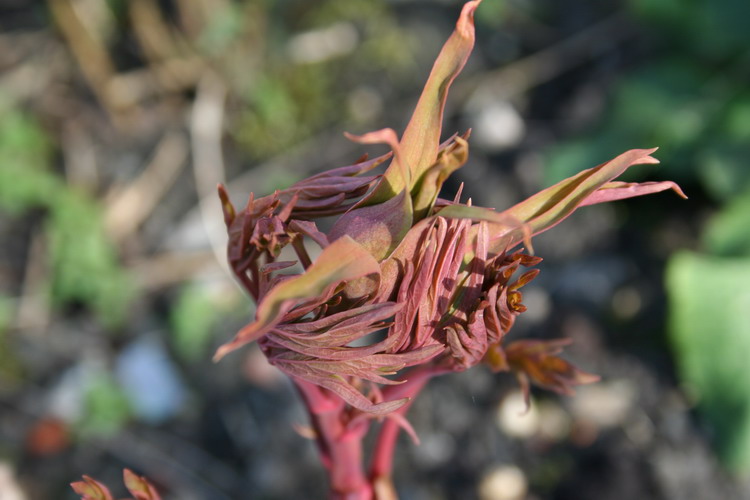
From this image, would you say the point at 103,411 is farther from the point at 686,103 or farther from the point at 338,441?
the point at 686,103

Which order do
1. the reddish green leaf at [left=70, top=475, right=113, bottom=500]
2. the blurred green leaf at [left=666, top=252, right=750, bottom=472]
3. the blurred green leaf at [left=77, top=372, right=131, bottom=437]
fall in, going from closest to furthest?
1. the reddish green leaf at [left=70, top=475, right=113, bottom=500]
2. the blurred green leaf at [left=666, top=252, right=750, bottom=472]
3. the blurred green leaf at [left=77, top=372, right=131, bottom=437]

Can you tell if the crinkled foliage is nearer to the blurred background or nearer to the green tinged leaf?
the green tinged leaf

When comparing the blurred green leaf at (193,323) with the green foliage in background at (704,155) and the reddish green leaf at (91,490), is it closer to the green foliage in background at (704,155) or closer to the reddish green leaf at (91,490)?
the green foliage in background at (704,155)

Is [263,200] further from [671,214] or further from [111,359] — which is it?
[671,214]

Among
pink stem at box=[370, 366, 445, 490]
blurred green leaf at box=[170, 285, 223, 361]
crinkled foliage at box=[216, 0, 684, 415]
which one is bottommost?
blurred green leaf at box=[170, 285, 223, 361]

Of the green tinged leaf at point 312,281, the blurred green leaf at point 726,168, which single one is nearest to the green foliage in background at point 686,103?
the blurred green leaf at point 726,168

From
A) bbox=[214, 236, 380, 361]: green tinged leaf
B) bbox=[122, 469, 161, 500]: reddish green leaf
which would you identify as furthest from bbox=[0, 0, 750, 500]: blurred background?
bbox=[214, 236, 380, 361]: green tinged leaf

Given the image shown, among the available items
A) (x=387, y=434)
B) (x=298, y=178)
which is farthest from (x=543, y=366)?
(x=298, y=178)
